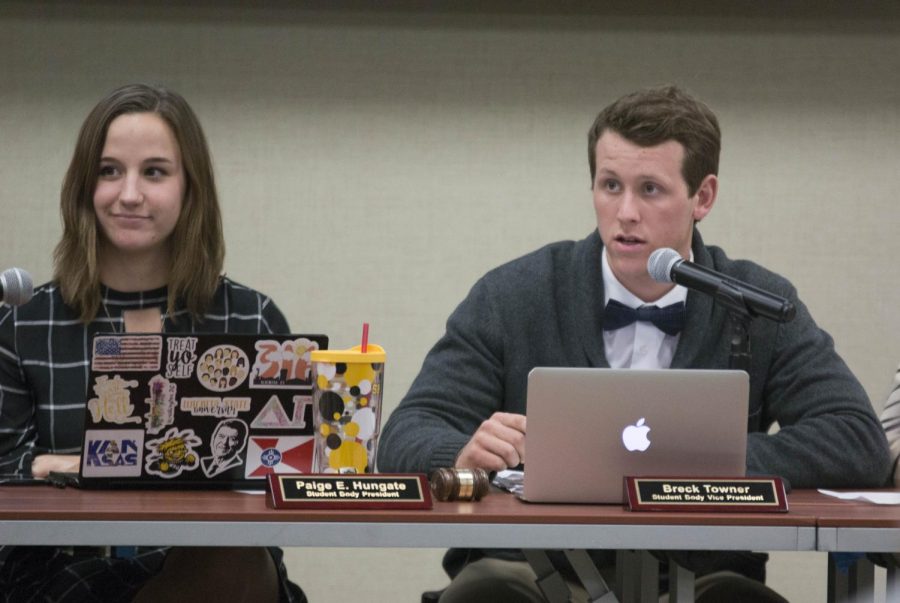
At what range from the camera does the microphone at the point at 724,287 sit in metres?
1.88

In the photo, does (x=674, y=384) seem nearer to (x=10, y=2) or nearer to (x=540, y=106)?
(x=540, y=106)

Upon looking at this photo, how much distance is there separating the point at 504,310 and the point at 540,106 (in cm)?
146

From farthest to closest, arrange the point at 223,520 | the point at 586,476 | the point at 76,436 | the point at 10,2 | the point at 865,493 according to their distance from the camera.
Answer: the point at 10,2 < the point at 76,436 < the point at 865,493 < the point at 586,476 < the point at 223,520

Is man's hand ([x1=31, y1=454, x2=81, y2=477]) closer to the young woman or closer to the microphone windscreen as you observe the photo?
the young woman

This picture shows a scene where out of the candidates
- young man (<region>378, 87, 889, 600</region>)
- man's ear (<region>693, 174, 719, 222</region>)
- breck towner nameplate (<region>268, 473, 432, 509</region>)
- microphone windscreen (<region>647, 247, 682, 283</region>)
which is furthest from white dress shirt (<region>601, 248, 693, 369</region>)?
breck towner nameplate (<region>268, 473, 432, 509</region>)

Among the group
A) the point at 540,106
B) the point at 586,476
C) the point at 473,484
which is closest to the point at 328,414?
the point at 473,484

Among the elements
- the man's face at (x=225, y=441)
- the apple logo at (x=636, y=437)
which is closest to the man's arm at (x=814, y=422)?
the apple logo at (x=636, y=437)

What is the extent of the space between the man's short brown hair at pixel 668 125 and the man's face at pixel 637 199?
2 centimetres

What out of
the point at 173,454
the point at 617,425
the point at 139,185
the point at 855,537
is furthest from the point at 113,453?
the point at 855,537

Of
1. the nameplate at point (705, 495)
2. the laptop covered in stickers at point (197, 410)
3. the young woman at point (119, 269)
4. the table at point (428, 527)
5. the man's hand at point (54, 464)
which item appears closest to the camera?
the table at point (428, 527)

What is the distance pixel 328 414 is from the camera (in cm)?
183

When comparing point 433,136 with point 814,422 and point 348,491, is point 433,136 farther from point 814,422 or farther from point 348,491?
point 348,491

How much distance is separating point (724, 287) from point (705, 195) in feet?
2.33

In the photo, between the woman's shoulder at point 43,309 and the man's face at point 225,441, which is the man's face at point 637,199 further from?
the woman's shoulder at point 43,309
